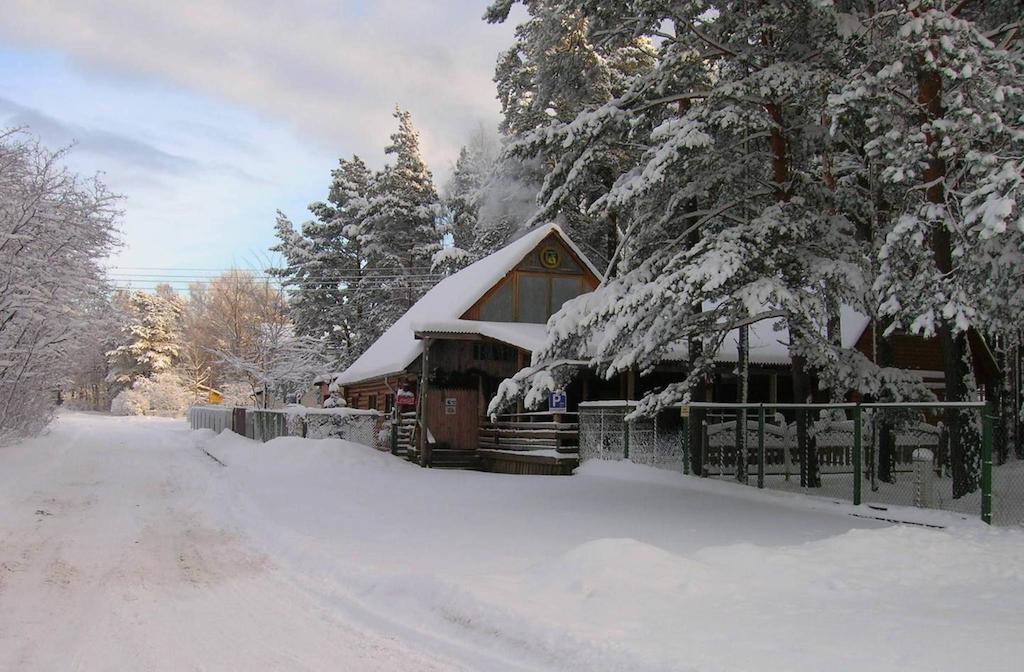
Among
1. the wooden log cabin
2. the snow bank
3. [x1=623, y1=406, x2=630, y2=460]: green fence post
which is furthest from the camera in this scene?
the wooden log cabin

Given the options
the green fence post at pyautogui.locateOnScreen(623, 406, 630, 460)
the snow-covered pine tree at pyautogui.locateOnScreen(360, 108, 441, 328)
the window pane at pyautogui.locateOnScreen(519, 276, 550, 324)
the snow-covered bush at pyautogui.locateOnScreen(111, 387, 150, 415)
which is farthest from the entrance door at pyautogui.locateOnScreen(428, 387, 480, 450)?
the snow-covered bush at pyautogui.locateOnScreen(111, 387, 150, 415)

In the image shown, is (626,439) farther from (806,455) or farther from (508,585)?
(508,585)

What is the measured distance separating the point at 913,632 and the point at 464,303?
18.3 metres

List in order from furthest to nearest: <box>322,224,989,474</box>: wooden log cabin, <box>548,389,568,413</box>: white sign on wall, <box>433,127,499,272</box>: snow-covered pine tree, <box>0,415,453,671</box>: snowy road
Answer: <box>433,127,499,272</box>: snow-covered pine tree → <box>322,224,989,474</box>: wooden log cabin → <box>548,389,568,413</box>: white sign on wall → <box>0,415,453,671</box>: snowy road

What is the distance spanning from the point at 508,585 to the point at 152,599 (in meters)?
3.39

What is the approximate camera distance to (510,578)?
310 inches

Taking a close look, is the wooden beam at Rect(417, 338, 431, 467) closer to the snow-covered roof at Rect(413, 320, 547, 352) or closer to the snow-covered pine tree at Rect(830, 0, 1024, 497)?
the snow-covered roof at Rect(413, 320, 547, 352)

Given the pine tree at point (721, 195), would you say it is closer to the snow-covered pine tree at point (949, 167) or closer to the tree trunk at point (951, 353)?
the snow-covered pine tree at point (949, 167)

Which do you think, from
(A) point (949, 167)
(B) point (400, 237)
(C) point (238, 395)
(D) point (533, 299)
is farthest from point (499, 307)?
(C) point (238, 395)

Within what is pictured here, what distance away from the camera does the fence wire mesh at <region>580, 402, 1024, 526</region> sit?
11.8 meters

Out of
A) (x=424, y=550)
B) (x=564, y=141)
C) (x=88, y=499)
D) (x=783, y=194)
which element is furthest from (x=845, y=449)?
(x=88, y=499)

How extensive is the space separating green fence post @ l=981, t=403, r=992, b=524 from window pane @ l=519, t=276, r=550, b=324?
50.3ft

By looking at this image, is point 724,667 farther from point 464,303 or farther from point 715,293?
point 464,303

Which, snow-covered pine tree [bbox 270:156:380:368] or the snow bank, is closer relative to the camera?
the snow bank
